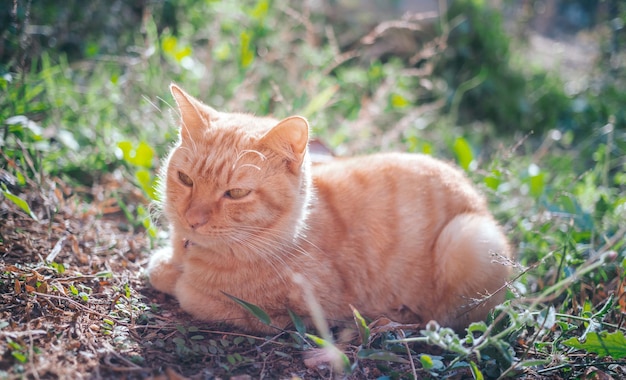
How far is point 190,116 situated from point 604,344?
1898 mm

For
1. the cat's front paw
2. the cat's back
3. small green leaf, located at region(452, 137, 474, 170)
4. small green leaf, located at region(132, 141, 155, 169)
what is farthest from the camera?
small green leaf, located at region(452, 137, 474, 170)

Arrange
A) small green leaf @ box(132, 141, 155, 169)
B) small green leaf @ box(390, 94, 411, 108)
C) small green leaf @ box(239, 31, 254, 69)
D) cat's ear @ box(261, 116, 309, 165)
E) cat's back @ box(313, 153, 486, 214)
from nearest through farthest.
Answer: cat's ear @ box(261, 116, 309, 165)
cat's back @ box(313, 153, 486, 214)
small green leaf @ box(132, 141, 155, 169)
small green leaf @ box(239, 31, 254, 69)
small green leaf @ box(390, 94, 411, 108)

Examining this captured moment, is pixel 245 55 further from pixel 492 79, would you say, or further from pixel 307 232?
pixel 492 79

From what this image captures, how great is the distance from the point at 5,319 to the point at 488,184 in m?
2.59

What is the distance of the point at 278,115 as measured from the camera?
3746 mm

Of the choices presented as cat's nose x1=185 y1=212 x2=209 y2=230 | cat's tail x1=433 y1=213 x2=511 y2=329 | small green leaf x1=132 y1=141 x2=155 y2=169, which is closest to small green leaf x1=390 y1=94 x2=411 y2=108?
cat's tail x1=433 y1=213 x2=511 y2=329

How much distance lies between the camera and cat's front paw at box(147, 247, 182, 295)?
7.48 feet

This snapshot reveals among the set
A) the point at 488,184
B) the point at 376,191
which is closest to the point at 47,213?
the point at 376,191

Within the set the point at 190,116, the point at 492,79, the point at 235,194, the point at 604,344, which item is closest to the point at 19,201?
the point at 190,116

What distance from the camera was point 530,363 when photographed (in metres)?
1.73

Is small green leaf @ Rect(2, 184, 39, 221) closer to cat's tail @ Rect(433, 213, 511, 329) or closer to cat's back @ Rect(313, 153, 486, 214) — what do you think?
cat's back @ Rect(313, 153, 486, 214)

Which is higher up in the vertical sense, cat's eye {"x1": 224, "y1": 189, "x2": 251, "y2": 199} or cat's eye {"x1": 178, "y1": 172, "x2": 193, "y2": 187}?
cat's eye {"x1": 178, "y1": 172, "x2": 193, "y2": 187}

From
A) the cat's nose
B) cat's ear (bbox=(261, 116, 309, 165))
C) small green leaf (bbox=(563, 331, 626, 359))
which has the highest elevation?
cat's ear (bbox=(261, 116, 309, 165))

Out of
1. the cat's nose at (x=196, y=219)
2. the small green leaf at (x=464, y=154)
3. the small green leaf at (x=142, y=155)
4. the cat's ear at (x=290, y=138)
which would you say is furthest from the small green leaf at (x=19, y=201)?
the small green leaf at (x=464, y=154)
